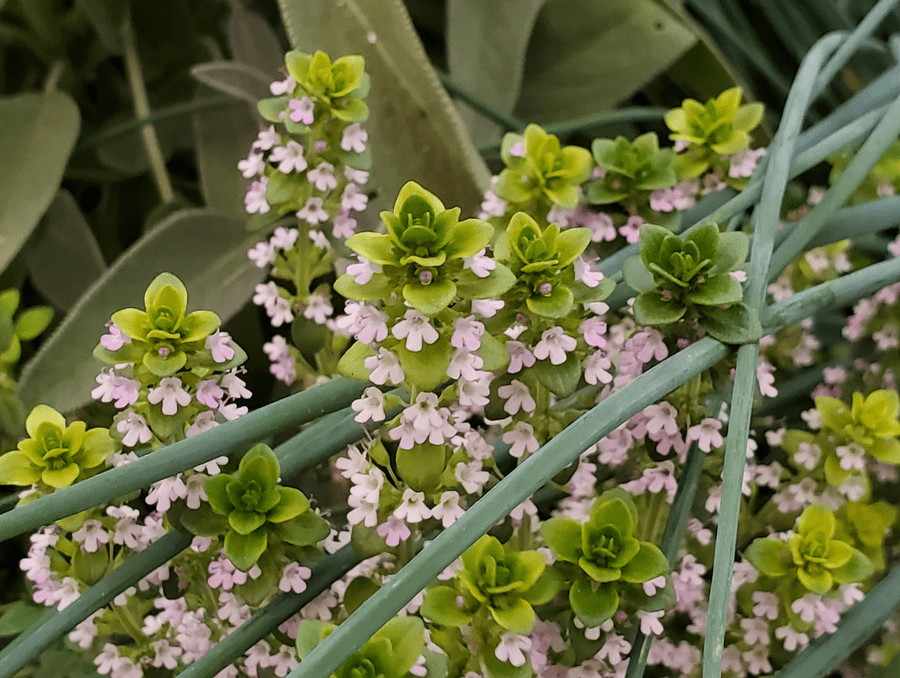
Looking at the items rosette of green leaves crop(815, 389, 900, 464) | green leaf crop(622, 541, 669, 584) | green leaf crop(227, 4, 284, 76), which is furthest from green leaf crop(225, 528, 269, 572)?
green leaf crop(227, 4, 284, 76)

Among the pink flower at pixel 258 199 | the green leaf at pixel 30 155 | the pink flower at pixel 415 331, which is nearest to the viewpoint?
the pink flower at pixel 415 331

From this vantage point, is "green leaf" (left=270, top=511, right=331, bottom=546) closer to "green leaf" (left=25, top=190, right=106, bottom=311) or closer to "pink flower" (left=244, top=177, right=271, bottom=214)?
"pink flower" (left=244, top=177, right=271, bottom=214)

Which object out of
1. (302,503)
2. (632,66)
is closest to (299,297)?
(302,503)

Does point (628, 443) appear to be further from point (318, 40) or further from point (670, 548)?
point (318, 40)

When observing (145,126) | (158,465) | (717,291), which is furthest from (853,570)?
(145,126)

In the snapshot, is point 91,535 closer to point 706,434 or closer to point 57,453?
point 57,453

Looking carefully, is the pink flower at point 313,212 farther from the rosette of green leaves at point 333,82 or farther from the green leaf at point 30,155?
the green leaf at point 30,155

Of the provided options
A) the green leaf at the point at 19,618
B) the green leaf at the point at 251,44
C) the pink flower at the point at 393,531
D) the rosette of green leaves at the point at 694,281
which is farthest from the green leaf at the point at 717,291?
the green leaf at the point at 251,44
